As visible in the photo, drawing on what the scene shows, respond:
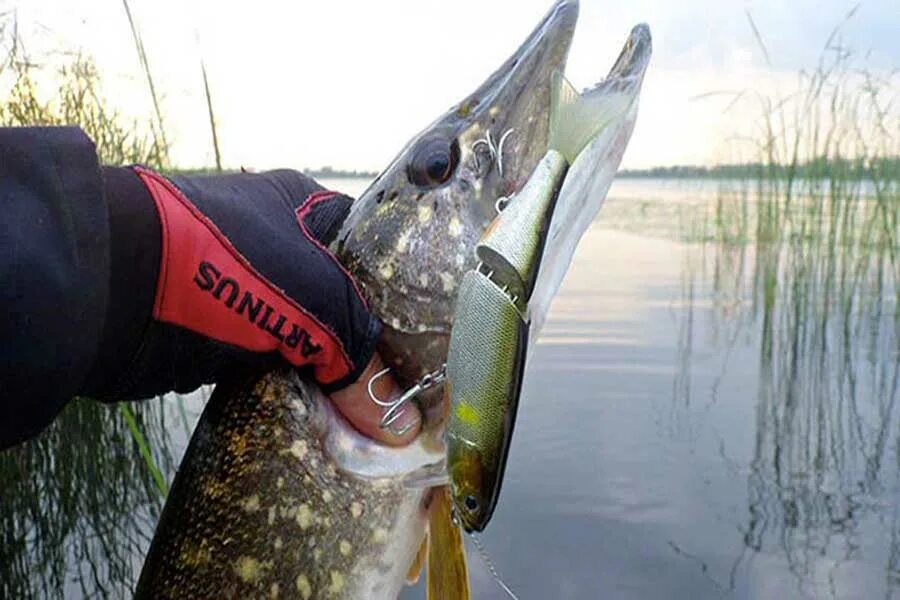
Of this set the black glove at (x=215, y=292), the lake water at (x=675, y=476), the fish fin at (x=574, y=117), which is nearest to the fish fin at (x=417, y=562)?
the black glove at (x=215, y=292)

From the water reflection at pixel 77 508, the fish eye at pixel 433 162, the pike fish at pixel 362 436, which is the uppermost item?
the fish eye at pixel 433 162

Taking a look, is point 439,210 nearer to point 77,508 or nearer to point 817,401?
point 77,508

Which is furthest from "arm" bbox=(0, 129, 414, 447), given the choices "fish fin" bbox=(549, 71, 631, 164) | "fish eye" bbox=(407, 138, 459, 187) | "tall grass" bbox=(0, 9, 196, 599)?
"tall grass" bbox=(0, 9, 196, 599)

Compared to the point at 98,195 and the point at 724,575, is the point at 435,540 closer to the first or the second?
the point at 98,195

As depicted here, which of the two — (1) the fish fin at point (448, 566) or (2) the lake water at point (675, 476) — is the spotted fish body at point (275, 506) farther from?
(2) the lake water at point (675, 476)

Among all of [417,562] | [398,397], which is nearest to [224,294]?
[398,397]

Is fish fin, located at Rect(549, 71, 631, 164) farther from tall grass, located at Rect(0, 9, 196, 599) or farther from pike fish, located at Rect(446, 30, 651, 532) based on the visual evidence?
tall grass, located at Rect(0, 9, 196, 599)

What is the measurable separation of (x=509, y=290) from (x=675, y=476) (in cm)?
324

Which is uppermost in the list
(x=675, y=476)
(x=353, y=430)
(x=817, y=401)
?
(x=353, y=430)

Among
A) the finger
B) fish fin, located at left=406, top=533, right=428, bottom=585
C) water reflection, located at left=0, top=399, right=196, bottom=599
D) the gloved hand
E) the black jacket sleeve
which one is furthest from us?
water reflection, located at left=0, top=399, right=196, bottom=599

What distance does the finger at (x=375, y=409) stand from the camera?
1.40 m

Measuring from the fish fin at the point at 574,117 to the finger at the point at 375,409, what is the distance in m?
0.42

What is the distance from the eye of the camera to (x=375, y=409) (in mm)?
1419

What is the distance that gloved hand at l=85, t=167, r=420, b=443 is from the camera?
1166mm
